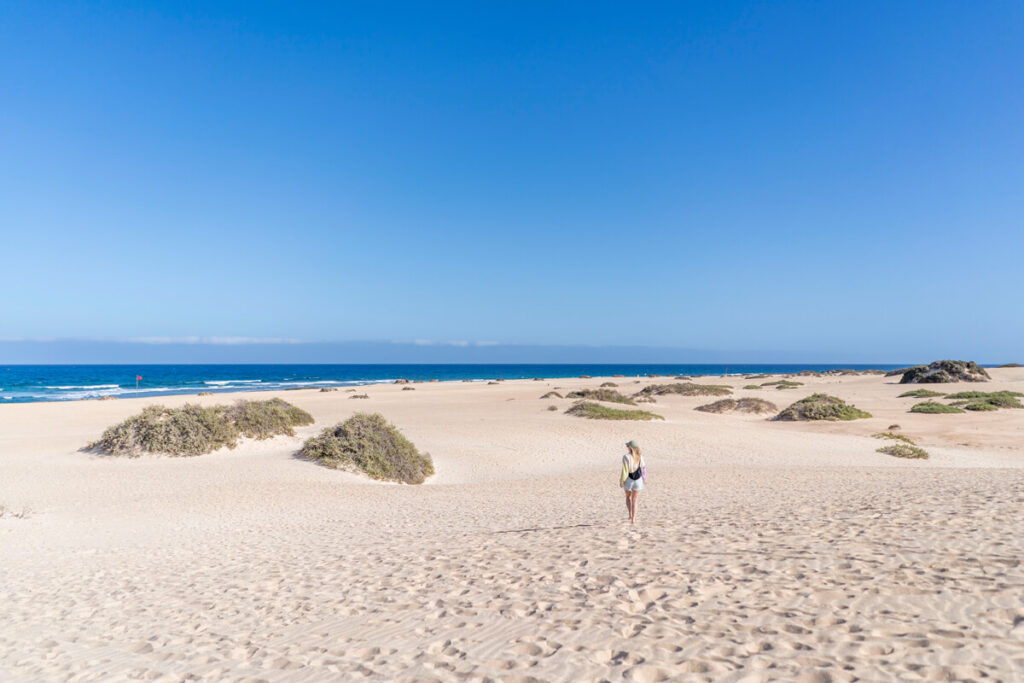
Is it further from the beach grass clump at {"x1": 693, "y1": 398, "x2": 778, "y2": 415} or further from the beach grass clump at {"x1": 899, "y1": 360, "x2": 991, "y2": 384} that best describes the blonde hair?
the beach grass clump at {"x1": 899, "y1": 360, "x2": 991, "y2": 384}

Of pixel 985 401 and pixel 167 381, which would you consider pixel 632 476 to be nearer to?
pixel 985 401

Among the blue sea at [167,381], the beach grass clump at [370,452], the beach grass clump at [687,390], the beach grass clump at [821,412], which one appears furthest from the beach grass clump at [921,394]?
the blue sea at [167,381]

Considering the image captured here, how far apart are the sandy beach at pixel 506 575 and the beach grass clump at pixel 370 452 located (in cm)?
79

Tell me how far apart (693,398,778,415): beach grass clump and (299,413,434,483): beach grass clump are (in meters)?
21.7

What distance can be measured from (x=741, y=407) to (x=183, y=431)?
29975 mm

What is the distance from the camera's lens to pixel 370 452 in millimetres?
18406

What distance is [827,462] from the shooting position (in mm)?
19406

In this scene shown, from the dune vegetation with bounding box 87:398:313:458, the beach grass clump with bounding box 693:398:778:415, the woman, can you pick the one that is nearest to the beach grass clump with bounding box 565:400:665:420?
the beach grass clump with bounding box 693:398:778:415

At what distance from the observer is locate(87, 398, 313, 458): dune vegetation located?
1880 centimetres

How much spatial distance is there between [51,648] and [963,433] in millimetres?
31551

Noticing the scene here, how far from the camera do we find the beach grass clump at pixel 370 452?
59.0 feet

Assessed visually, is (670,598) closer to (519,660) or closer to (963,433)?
(519,660)

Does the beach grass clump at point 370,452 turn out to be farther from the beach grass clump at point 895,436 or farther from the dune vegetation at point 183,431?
the beach grass clump at point 895,436

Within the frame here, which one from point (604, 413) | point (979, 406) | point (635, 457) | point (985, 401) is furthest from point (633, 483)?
point (985, 401)
